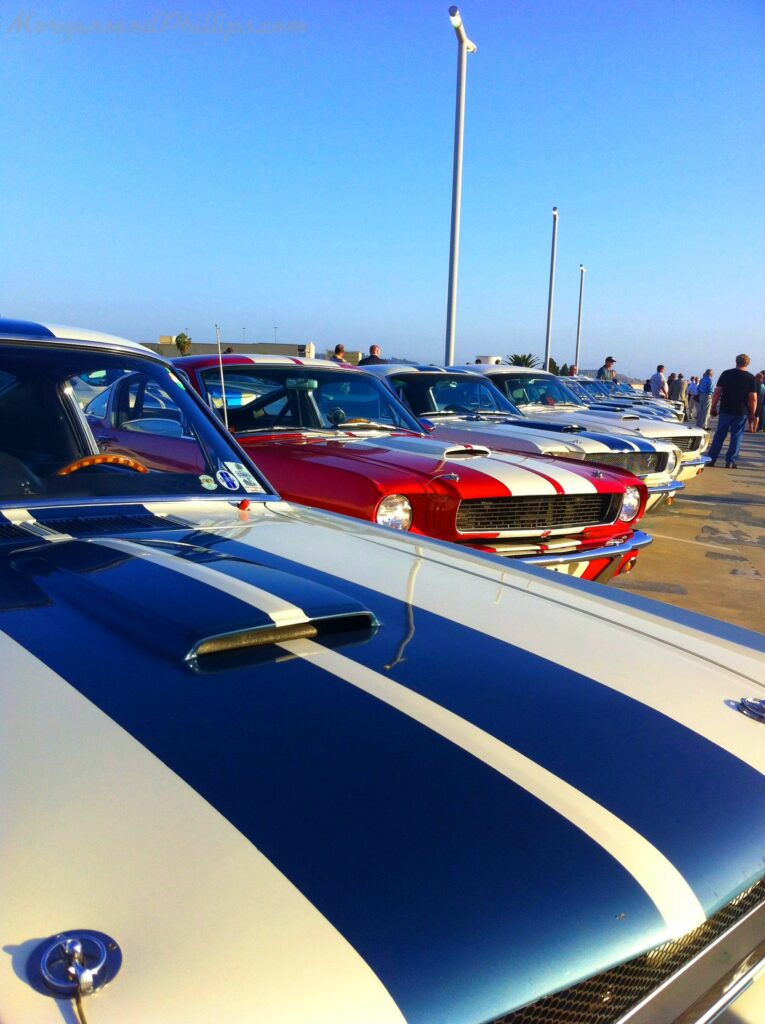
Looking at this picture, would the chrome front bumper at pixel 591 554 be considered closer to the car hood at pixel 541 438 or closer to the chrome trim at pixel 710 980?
Answer: the car hood at pixel 541 438

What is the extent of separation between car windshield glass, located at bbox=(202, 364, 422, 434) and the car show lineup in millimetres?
2253

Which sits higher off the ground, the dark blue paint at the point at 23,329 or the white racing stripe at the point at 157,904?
the dark blue paint at the point at 23,329

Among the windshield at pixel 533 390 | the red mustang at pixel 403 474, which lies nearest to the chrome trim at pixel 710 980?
the red mustang at pixel 403 474

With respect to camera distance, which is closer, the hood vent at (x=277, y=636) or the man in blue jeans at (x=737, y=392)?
the hood vent at (x=277, y=636)

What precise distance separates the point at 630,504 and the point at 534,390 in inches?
204

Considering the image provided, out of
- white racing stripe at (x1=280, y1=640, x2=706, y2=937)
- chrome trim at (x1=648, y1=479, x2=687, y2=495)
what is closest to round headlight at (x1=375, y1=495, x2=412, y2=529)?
white racing stripe at (x1=280, y1=640, x2=706, y2=937)

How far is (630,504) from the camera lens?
15.2 ft

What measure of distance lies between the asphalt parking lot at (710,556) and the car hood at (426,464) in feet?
4.00

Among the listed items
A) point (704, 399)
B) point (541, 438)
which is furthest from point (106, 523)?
point (704, 399)

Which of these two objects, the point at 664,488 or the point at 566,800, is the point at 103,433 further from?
the point at 664,488

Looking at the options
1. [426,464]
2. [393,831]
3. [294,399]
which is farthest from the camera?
[294,399]

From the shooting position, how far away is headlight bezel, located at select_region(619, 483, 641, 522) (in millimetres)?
4580

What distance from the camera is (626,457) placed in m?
7.26

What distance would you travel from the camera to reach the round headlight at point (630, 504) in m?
4.59
